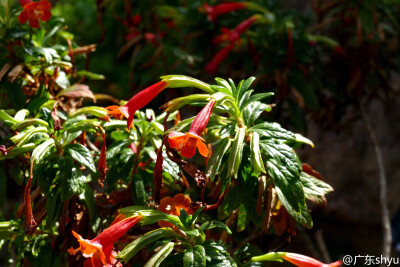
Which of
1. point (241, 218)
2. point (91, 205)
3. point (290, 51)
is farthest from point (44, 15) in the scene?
point (290, 51)

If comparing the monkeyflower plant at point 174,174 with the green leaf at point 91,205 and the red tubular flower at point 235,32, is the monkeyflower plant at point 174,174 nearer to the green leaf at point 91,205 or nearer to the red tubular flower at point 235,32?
the green leaf at point 91,205

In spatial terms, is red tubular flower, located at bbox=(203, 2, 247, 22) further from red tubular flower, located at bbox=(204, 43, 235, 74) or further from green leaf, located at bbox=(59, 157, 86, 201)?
green leaf, located at bbox=(59, 157, 86, 201)

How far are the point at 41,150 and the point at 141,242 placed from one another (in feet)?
1.02

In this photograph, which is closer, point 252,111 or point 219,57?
point 252,111

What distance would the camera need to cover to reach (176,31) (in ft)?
8.97

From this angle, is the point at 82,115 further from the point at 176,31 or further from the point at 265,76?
the point at 176,31

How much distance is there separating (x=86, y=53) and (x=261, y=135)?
78cm

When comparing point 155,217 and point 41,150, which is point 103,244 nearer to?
point 155,217

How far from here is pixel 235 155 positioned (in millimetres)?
998

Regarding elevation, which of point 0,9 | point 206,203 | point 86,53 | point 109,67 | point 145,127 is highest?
point 0,9

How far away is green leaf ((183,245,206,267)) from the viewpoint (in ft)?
2.95

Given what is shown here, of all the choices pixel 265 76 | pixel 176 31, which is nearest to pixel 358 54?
pixel 265 76

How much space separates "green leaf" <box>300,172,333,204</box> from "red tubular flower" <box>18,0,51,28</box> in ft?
2.60

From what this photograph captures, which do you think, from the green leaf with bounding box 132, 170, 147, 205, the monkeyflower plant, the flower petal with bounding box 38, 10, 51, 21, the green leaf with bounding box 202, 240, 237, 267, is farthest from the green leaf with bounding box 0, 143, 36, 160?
the green leaf with bounding box 202, 240, 237, 267
